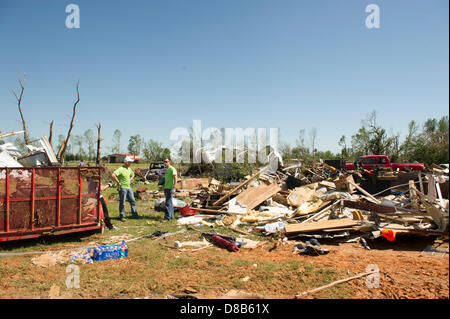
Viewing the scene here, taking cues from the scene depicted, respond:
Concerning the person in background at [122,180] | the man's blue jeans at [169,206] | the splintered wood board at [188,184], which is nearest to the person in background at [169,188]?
the man's blue jeans at [169,206]

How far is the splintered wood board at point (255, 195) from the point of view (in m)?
9.73

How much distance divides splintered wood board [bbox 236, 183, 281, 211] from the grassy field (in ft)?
11.2

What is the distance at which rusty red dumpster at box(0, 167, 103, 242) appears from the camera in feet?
18.0

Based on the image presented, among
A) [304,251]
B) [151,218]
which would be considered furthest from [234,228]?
[151,218]

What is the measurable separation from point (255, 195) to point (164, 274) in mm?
5859

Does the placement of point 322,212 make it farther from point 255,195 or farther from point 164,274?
point 164,274

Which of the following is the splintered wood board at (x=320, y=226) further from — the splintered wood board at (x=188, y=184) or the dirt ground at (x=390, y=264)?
the splintered wood board at (x=188, y=184)

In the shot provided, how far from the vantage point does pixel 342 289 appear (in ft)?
13.2

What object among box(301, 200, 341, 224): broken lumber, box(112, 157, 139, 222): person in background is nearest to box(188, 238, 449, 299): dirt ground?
box(301, 200, 341, 224): broken lumber

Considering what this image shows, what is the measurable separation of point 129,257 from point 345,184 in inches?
319

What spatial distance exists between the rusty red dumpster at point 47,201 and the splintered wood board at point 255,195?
4.81 m

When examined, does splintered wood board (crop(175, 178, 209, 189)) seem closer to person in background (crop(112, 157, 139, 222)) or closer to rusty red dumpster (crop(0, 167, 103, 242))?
person in background (crop(112, 157, 139, 222))

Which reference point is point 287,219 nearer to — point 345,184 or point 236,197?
point 236,197
